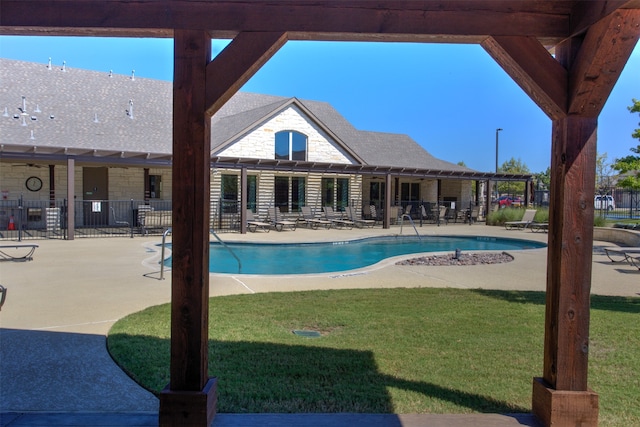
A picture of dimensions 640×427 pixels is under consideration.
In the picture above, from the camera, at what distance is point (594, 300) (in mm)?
7297

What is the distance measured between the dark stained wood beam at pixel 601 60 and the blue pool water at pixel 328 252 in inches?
357

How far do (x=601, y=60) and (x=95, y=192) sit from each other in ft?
70.2

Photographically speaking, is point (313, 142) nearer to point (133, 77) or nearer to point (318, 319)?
point (133, 77)

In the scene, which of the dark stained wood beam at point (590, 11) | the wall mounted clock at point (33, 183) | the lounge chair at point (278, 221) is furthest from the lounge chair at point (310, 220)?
the dark stained wood beam at point (590, 11)

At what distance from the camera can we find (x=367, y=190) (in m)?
29.3

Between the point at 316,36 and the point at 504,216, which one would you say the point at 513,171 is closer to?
the point at 504,216

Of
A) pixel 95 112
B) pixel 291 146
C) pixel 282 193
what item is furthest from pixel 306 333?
pixel 95 112

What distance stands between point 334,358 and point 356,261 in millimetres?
9108

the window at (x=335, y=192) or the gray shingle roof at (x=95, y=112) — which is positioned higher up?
the gray shingle roof at (x=95, y=112)

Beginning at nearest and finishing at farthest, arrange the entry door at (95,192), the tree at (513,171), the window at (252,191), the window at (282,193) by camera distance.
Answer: the entry door at (95,192)
the window at (252,191)
the window at (282,193)
the tree at (513,171)

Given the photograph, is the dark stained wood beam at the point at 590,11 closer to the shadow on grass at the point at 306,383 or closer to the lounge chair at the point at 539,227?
the shadow on grass at the point at 306,383

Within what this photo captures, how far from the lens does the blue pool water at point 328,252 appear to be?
1238cm

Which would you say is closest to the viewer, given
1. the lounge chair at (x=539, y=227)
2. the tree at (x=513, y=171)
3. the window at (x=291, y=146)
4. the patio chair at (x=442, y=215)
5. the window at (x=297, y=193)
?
the lounge chair at (x=539, y=227)

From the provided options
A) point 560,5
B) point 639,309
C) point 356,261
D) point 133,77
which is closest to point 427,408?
point 560,5
